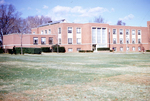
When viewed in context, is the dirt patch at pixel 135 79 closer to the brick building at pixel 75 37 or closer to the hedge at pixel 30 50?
the hedge at pixel 30 50

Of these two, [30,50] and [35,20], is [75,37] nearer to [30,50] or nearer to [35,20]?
[30,50]

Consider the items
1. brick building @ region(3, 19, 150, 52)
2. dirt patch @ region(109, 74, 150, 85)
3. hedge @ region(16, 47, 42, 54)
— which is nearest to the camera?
dirt patch @ region(109, 74, 150, 85)

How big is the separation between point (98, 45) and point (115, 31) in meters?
11.6

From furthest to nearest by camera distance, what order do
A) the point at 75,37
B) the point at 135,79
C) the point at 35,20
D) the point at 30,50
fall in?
the point at 35,20 → the point at 75,37 → the point at 30,50 → the point at 135,79

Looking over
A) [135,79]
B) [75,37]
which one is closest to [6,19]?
[75,37]

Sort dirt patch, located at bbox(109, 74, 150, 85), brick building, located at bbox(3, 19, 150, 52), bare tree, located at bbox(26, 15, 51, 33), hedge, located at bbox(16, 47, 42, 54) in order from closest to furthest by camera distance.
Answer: dirt patch, located at bbox(109, 74, 150, 85) → hedge, located at bbox(16, 47, 42, 54) → brick building, located at bbox(3, 19, 150, 52) → bare tree, located at bbox(26, 15, 51, 33)

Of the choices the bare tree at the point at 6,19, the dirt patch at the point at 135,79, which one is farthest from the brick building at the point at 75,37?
the dirt patch at the point at 135,79

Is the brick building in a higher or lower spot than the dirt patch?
higher

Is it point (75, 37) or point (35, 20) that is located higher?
point (35, 20)

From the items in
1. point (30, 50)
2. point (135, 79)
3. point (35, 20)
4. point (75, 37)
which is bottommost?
point (135, 79)

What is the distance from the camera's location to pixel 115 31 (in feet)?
236

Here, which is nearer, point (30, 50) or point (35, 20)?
point (30, 50)

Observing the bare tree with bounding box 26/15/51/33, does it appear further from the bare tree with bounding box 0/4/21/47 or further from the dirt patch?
the dirt patch

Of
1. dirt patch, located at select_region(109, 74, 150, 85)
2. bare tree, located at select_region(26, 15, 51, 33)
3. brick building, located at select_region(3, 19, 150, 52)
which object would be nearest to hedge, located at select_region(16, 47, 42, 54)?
brick building, located at select_region(3, 19, 150, 52)
